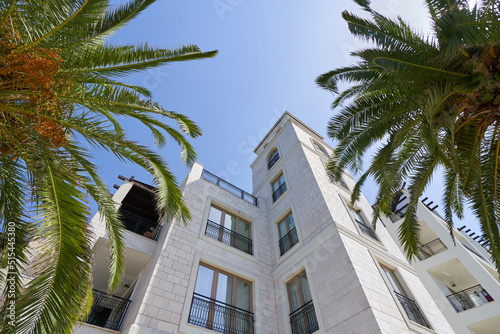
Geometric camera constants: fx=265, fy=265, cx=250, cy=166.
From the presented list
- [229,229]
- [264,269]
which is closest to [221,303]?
[264,269]

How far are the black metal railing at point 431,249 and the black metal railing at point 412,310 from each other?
9.50m

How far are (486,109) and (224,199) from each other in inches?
378

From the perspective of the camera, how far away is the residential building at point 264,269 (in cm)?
717

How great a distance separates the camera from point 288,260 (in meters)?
10.1

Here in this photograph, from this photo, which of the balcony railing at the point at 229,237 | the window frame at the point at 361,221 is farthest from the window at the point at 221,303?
the window frame at the point at 361,221

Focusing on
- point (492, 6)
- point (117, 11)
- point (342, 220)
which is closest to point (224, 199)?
point (342, 220)

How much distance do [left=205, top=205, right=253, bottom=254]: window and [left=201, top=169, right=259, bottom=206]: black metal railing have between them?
1.55 metres

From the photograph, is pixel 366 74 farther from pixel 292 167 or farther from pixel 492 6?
pixel 292 167

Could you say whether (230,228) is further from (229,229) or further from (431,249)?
(431,249)

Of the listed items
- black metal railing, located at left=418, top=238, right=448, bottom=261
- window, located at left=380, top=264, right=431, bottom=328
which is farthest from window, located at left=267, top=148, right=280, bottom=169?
black metal railing, located at left=418, top=238, right=448, bottom=261

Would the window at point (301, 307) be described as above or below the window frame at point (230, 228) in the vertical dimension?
below

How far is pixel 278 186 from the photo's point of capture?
14.5 m

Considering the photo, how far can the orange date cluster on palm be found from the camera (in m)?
3.84

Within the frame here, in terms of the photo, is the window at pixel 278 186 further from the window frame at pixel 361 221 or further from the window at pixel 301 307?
the window at pixel 301 307
